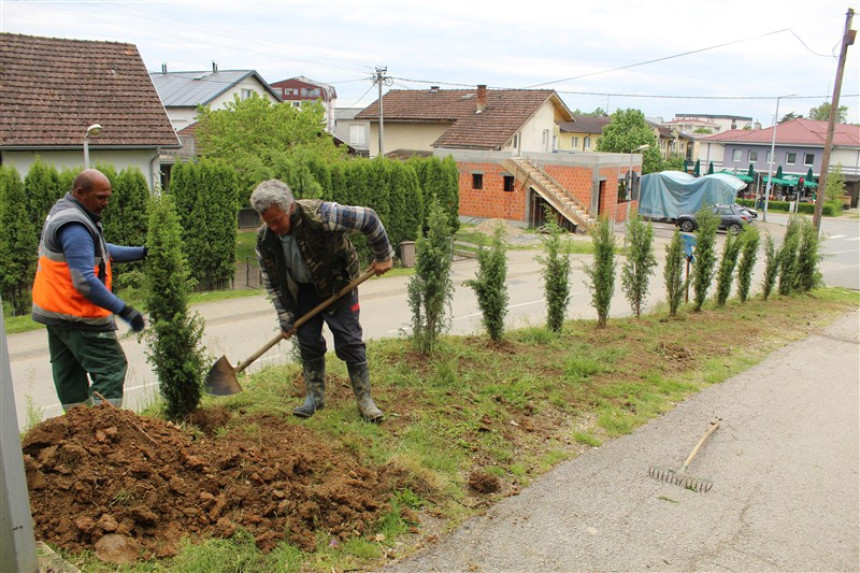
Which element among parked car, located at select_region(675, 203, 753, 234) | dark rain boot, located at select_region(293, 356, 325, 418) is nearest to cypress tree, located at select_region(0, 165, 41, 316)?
dark rain boot, located at select_region(293, 356, 325, 418)

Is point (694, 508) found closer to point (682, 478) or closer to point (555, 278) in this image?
point (682, 478)

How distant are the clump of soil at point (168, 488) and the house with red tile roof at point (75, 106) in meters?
15.0

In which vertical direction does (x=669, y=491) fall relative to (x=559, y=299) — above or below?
below

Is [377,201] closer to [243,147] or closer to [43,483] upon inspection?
[243,147]

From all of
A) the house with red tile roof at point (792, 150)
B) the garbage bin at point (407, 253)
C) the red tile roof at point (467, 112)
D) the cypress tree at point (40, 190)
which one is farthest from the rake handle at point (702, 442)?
the house with red tile roof at point (792, 150)

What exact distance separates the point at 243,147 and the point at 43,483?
67.6ft

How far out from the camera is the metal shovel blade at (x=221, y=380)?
217 inches

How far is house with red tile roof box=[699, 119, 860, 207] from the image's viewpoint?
185 feet

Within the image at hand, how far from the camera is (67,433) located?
407 cm

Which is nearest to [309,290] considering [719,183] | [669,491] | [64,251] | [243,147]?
[64,251]

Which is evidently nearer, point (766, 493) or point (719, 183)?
point (766, 493)

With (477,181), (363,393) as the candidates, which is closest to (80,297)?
(363,393)

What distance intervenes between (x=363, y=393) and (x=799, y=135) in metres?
65.0

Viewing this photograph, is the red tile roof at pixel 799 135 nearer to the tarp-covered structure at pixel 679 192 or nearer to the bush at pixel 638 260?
the tarp-covered structure at pixel 679 192
